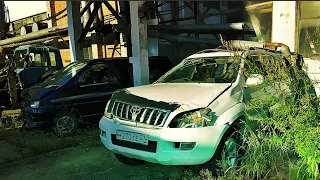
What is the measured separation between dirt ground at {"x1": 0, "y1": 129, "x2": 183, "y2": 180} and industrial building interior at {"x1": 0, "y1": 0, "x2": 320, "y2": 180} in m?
0.02

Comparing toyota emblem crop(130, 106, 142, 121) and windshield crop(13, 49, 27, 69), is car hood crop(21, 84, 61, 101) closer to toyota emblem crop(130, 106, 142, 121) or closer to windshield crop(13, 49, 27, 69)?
toyota emblem crop(130, 106, 142, 121)

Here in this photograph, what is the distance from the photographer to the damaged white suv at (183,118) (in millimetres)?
3566

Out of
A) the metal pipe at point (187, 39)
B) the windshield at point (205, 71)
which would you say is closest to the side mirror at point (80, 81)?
the windshield at point (205, 71)

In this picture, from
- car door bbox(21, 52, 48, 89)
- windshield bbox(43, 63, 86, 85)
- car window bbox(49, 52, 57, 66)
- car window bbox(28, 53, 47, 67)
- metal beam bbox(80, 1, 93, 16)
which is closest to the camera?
windshield bbox(43, 63, 86, 85)

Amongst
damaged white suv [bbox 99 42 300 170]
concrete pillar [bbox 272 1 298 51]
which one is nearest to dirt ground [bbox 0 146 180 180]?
damaged white suv [bbox 99 42 300 170]

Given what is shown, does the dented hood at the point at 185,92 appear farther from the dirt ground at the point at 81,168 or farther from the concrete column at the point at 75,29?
the concrete column at the point at 75,29

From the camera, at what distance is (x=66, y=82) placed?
6.87m

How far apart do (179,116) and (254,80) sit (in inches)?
44.8

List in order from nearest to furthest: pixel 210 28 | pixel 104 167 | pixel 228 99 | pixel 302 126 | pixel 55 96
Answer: pixel 302 126
pixel 228 99
pixel 104 167
pixel 55 96
pixel 210 28

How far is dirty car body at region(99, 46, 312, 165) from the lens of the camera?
356cm

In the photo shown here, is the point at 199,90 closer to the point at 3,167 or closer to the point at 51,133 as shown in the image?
the point at 3,167

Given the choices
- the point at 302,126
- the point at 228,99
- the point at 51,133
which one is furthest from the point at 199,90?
the point at 51,133

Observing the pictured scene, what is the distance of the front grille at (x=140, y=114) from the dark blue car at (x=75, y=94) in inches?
117

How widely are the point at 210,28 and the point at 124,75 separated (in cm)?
289
